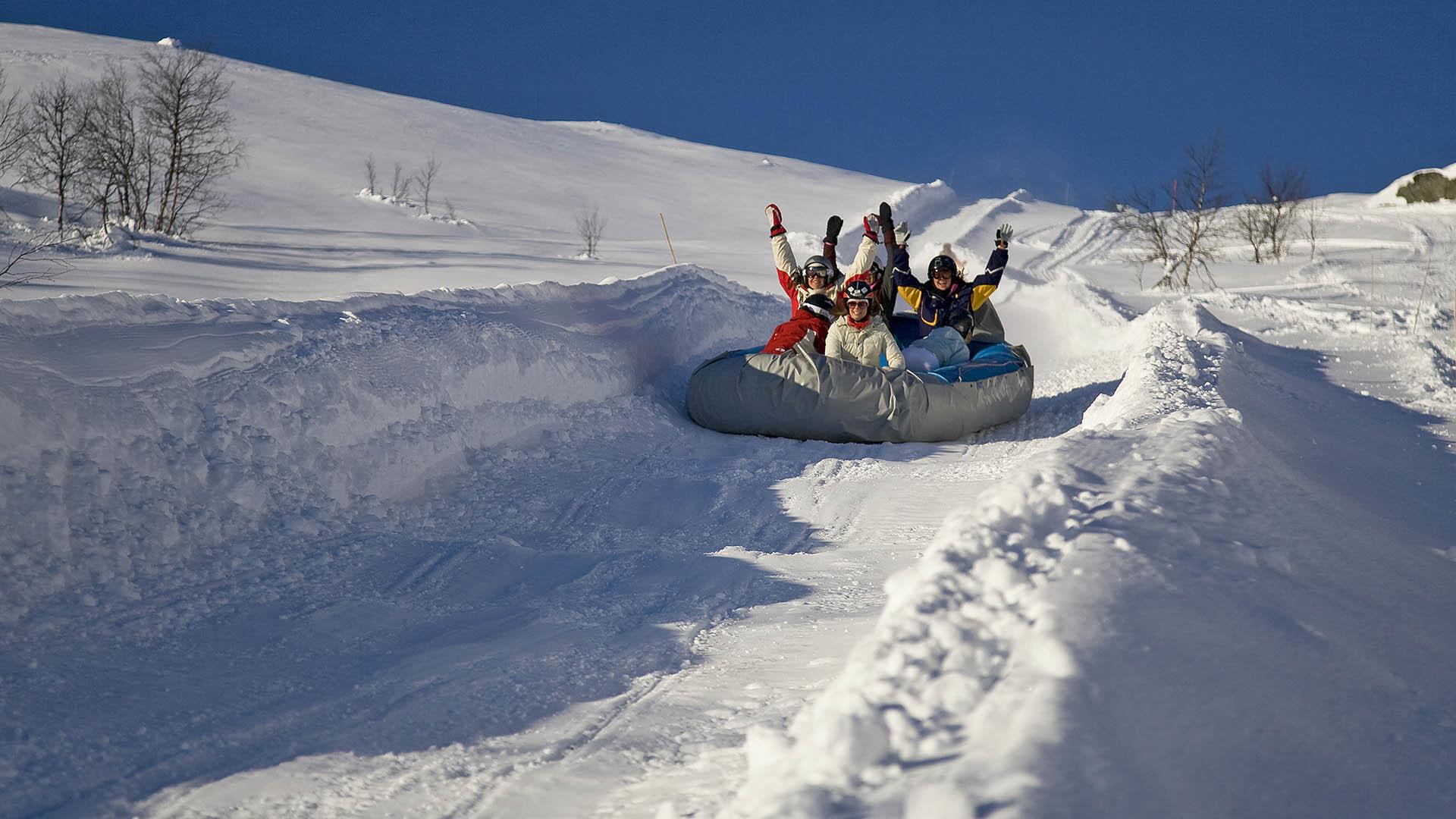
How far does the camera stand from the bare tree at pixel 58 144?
73.4 feet

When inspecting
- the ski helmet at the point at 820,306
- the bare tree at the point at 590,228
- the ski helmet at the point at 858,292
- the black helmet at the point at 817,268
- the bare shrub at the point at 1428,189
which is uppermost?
the bare shrub at the point at 1428,189

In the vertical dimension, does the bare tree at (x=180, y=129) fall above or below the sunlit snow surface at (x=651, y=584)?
above

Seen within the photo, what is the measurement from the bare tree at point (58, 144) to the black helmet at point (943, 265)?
18.7m

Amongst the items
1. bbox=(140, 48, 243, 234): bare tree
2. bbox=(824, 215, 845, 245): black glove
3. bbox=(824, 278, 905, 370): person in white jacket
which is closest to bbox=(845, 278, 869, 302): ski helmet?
bbox=(824, 278, 905, 370): person in white jacket

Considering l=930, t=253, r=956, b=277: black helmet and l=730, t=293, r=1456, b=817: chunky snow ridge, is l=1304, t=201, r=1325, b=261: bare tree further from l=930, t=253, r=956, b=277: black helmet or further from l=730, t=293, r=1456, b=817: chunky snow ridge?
l=730, t=293, r=1456, b=817: chunky snow ridge

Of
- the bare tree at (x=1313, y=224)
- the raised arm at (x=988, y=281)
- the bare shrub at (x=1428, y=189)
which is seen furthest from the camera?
the bare shrub at (x=1428, y=189)

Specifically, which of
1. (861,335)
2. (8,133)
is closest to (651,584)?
(861,335)

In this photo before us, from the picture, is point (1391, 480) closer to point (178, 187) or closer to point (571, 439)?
point (571, 439)

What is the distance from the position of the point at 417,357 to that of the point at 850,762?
194 inches

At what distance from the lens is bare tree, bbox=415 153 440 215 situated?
37.7 meters

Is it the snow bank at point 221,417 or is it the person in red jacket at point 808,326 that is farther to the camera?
the person in red jacket at point 808,326

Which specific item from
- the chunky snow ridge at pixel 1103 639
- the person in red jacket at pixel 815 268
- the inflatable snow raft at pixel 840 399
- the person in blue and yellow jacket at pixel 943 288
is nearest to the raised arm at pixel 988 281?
the person in blue and yellow jacket at pixel 943 288

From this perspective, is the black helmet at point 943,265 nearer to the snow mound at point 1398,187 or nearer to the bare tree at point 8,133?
the bare tree at point 8,133

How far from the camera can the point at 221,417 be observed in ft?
16.0
